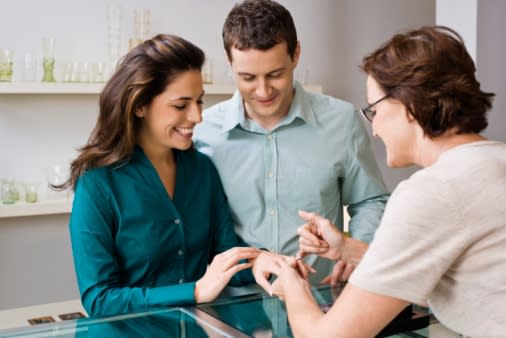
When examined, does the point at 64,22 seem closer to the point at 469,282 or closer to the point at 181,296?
the point at 181,296

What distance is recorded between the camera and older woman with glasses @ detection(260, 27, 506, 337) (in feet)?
4.40

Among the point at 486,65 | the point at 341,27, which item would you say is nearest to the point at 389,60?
the point at 486,65

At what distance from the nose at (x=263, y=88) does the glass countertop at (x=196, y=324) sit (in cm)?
79

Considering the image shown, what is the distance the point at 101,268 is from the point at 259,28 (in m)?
0.91

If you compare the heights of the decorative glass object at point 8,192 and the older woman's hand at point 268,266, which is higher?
the older woman's hand at point 268,266

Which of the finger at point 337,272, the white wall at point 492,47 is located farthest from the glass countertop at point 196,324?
the white wall at point 492,47

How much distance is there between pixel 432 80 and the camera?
4.79ft

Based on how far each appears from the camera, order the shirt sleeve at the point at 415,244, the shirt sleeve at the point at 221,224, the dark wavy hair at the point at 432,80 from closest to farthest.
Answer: the shirt sleeve at the point at 415,244 < the dark wavy hair at the point at 432,80 < the shirt sleeve at the point at 221,224

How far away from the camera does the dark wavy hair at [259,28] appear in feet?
7.75

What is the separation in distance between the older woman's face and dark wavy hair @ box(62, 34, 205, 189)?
801mm

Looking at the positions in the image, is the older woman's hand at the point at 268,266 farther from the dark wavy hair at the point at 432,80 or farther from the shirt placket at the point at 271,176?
the dark wavy hair at the point at 432,80

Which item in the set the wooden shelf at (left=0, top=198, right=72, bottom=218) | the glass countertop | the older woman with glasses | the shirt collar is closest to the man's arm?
the older woman with glasses

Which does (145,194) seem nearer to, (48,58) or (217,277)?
(217,277)

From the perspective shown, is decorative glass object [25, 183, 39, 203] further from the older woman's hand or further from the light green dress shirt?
the older woman's hand
